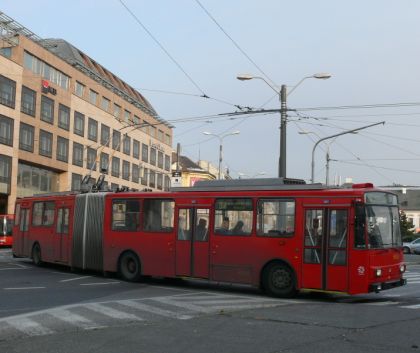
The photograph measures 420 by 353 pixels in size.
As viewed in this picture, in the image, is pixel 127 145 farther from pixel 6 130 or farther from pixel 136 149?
pixel 6 130

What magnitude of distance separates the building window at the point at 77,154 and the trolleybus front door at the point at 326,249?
54.8 meters

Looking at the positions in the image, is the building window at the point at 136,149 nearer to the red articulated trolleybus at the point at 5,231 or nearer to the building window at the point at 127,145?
the building window at the point at 127,145

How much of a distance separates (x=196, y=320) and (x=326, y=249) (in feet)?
14.4

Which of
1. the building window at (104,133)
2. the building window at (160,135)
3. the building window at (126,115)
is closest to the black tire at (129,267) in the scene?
the building window at (104,133)

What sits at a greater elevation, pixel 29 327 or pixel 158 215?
pixel 158 215

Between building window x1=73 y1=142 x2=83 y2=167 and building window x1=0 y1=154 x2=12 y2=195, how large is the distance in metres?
13.1

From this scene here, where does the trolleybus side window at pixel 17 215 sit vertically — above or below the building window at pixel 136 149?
below

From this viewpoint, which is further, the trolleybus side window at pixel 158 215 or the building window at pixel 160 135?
the building window at pixel 160 135

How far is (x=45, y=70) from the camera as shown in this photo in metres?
58.7

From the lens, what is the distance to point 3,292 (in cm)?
1356

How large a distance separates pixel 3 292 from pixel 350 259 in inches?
316

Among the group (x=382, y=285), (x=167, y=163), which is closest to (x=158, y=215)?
(x=382, y=285)

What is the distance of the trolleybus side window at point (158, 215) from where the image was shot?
52.2 ft

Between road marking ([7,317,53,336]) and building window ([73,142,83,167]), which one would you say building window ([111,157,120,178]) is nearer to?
building window ([73,142,83,167])
